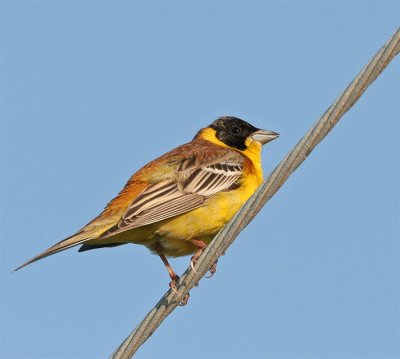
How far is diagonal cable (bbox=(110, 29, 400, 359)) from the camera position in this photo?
4582mm

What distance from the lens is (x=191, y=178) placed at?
25.4ft

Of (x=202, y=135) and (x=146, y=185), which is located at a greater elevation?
(x=202, y=135)

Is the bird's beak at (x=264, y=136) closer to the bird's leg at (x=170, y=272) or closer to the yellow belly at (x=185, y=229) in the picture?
the yellow belly at (x=185, y=229)

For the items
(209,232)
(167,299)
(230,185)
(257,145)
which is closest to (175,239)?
(209,232)

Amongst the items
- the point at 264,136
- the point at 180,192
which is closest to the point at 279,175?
the point at 180,192

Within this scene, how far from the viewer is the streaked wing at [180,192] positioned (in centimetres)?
704

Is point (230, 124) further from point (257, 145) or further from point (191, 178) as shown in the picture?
point (191, 178)

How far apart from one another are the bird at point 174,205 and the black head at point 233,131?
762 mm

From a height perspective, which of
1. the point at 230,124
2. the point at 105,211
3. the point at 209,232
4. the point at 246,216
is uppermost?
the point at 230,124

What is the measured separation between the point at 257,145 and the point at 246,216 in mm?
3754

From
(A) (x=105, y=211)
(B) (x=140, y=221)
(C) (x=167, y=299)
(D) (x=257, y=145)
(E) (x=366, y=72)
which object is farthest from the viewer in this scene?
(D) (x=257, y=145)

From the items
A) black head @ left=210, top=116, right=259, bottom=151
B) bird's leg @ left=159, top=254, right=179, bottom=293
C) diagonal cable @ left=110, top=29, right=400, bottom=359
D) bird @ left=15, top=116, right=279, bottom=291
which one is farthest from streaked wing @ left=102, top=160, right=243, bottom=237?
diagonal cable @ left=110, top=29, right=400, bottom=359

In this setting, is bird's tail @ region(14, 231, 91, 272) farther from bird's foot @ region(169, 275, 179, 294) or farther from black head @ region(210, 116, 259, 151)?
black head @ region(210, 116, 259, 151)

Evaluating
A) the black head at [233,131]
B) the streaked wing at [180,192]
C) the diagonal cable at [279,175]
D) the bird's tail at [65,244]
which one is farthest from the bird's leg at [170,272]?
the black head at [233,131]
